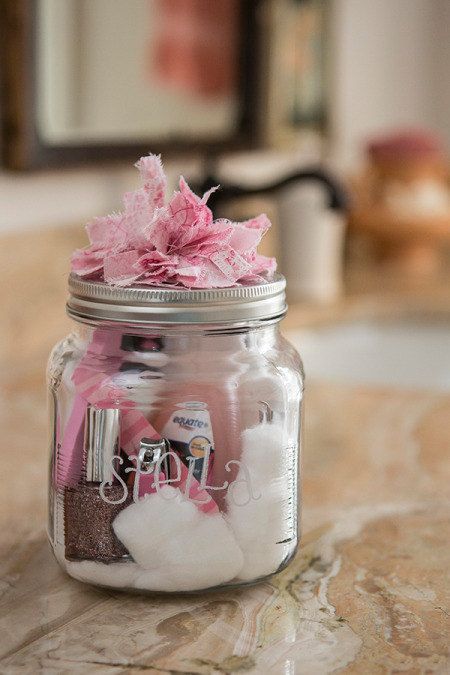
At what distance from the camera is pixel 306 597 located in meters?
0.63

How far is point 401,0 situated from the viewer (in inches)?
91.0

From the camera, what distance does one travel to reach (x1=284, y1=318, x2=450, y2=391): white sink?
1.62 m

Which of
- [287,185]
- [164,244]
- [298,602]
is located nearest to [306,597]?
[298,602]

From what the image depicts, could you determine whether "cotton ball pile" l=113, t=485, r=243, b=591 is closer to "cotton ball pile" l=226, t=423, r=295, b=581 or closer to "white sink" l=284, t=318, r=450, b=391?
"cotton ball pile" l=226, t=423, r=295, b=581

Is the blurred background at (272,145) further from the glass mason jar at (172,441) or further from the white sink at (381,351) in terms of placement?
the glass mason jar at (172,441)

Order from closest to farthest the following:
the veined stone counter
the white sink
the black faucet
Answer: the veined stone counter → the black faucet → the white sink

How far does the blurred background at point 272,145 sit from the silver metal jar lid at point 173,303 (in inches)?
23.7

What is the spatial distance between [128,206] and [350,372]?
109 centimetres

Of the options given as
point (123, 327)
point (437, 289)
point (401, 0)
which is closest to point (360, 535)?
point (123, 327)

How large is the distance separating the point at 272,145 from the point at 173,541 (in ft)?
4.34

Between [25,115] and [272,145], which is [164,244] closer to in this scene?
[25,115]

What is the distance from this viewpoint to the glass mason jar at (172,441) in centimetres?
58

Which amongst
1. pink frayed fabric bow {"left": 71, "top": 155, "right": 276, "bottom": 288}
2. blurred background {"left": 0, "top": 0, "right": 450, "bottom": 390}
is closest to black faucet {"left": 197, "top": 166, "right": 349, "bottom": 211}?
blurred background {"left": 0, "top": 0, "right": 450, "bottom": 390}

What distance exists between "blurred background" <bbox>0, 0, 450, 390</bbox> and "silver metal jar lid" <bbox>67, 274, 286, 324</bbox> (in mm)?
603
